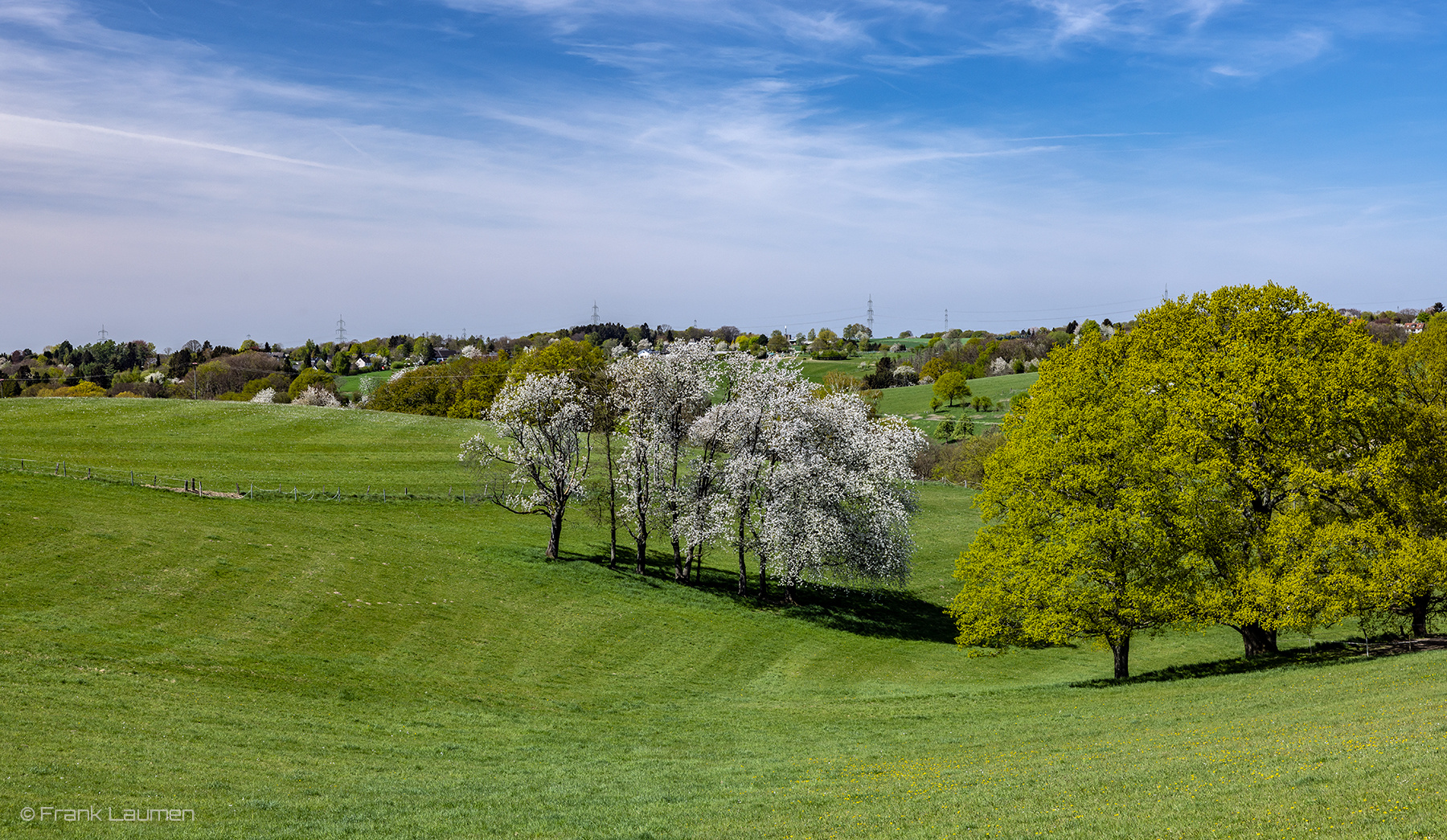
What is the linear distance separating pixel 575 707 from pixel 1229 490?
1199 inches

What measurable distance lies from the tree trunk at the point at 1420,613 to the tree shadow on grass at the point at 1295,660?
71 cm

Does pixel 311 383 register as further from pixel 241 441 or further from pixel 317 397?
pixel 241 441

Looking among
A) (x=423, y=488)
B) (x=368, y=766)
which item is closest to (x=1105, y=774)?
(x=368, y=766)

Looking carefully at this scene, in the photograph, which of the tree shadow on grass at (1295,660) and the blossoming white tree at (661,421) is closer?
the tree shadow on grass at (1295,660)

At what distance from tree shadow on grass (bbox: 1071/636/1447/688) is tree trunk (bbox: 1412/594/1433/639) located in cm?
71

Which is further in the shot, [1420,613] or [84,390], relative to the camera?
[84,390]

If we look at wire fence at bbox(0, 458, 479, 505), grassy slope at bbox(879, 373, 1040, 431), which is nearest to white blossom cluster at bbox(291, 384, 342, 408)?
wire fence at bbox(0, 458, 479, 505)

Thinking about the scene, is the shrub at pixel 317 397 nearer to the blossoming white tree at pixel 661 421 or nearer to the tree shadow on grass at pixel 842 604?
the blossoming white tree at pixel 661 421

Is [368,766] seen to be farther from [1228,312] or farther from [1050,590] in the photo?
[1228,312]

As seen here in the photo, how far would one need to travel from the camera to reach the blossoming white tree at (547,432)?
56938mm

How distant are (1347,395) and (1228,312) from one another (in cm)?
596

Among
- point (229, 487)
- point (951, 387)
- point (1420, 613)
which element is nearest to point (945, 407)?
point (951, 387)

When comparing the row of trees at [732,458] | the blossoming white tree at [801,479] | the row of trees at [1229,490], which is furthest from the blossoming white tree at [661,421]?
the row of trees at [1229,490]

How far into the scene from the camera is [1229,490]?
39125 mm
